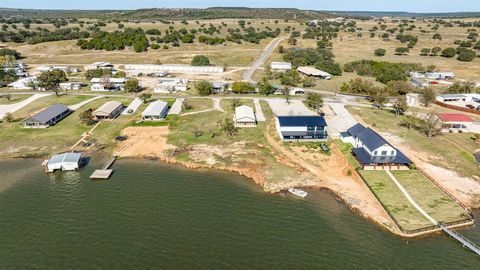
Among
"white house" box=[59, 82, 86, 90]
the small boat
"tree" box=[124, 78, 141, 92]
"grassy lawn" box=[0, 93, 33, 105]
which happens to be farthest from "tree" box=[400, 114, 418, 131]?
"grassy lawn" box=[0, 93, 33, 105]

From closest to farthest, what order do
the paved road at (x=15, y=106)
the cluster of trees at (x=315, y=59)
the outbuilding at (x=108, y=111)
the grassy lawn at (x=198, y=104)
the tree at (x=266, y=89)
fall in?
the outbuilding at (x=108, y=111) < the paved road at (x=15, y=106) < the grassy lawn at (x=198, y=104) < the tree at (x=266, y=89) < the cluster of trees at (x=315, y=59)

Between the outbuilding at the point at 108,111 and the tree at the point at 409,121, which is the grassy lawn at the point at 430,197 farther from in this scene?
the outbuilding at the point at 108,111

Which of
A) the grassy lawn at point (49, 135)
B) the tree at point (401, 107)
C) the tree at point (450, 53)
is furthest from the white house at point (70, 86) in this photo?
Result: the tree at point (450, 53)

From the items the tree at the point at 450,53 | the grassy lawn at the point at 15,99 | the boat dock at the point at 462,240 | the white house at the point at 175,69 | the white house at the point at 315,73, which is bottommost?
the boat dock at the point at 462,240

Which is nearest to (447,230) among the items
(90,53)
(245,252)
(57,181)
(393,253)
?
(393,253)

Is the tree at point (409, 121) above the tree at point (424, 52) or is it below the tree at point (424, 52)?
below

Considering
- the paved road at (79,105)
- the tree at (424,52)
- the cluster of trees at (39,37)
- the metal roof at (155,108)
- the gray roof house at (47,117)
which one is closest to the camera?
the gray roof house at (47,117)
